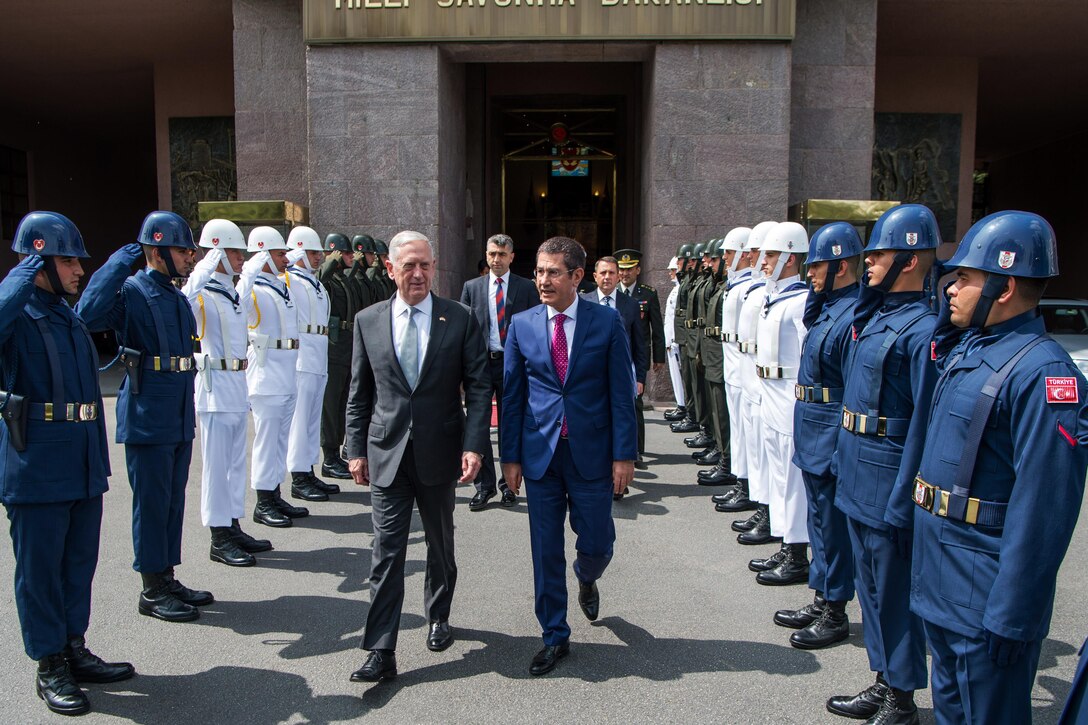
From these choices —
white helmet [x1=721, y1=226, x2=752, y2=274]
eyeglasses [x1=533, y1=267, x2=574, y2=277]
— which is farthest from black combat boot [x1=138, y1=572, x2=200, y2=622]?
white helmet [x1=721, y1=226, x2=752, y2=274]

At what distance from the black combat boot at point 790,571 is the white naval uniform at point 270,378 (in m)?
3.83

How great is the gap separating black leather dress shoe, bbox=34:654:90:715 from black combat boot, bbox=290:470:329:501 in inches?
140

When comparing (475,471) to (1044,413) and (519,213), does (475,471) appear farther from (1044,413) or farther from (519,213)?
(519,213)

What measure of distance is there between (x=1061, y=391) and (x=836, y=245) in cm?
229

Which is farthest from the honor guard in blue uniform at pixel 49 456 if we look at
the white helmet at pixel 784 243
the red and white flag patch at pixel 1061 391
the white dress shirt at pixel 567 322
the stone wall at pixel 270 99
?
the stone wall at pixel 270 99

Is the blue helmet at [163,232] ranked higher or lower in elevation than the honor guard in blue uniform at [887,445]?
higher

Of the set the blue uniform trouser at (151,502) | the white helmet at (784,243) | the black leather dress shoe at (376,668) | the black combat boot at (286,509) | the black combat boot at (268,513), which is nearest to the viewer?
the black leather dress shoe at (376,668)

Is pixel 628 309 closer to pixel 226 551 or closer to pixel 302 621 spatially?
pixel 226 551

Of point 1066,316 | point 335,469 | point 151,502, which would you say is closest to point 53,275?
point 151,502

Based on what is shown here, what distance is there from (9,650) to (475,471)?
264 centimetres

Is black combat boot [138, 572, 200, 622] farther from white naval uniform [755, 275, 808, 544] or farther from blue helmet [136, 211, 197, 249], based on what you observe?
white naval uniform [755, 275, 808, 544]

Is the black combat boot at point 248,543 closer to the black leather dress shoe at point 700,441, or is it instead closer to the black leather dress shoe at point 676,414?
the black leather dress shoe at point 700,441

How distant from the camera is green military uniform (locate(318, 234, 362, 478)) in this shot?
328 inches

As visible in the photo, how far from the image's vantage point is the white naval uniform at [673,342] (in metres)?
11.6
